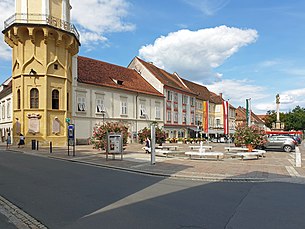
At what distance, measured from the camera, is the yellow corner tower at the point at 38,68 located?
34719 millimetres

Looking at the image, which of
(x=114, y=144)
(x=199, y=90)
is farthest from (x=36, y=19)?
(x=199, y=90)

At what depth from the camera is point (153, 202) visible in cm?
824

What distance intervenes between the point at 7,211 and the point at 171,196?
4376mm

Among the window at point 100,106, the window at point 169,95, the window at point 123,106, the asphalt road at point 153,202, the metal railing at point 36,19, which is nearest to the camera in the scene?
the asphalt road at point 153,202

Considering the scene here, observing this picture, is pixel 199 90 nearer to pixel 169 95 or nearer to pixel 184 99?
pixel 184 99

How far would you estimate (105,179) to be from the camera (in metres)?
12.3

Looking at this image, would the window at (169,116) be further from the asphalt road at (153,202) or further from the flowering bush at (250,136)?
the asphalt road at (153,202)

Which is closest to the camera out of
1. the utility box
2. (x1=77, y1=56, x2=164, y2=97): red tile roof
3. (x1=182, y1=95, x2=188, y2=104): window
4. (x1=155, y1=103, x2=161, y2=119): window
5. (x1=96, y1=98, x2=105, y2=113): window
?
the utility box

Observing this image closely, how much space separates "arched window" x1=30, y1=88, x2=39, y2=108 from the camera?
35.2 meters

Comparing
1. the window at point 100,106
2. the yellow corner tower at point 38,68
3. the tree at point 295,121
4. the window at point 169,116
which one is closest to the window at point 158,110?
the window at point 169,116

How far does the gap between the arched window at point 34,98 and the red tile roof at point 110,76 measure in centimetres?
763

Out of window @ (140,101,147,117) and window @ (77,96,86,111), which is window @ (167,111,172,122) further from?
window @ (77,96,86,111)

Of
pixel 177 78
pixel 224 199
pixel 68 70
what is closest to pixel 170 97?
pixel 177 78

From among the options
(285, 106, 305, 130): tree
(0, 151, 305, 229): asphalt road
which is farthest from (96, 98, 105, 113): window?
(285, 106, 305, 130): tree
